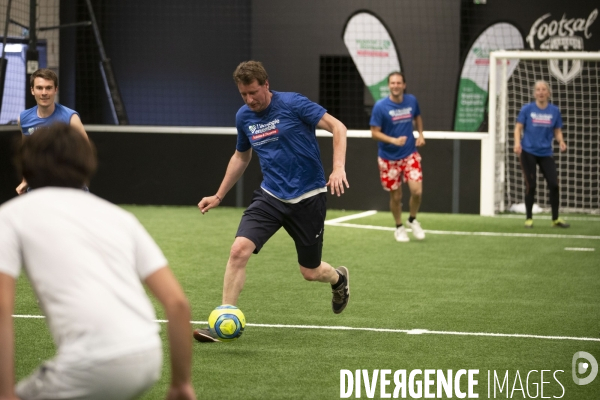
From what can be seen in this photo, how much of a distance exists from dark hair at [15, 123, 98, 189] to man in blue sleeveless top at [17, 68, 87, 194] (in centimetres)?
494

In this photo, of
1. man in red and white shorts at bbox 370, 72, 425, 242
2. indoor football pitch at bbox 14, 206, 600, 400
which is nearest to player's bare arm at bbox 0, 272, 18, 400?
indoor football pitch at bbox 14, 206, 600, 400

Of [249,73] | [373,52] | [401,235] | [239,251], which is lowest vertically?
[401,235]

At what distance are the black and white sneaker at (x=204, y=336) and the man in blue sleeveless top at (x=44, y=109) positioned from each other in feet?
7.24

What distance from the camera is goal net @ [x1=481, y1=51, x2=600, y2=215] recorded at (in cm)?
1534

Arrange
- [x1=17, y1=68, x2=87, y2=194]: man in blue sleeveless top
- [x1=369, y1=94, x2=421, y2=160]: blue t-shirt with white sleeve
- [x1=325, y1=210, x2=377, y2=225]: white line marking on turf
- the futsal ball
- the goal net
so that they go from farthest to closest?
the goal net
[x1=325, y1=210, x2=377, y2=225]: white line marking on turf
[x1=369, y1=94, x2=421, y2=160]: blue t-shirt with white sleeve
[x1=17, y1=68, x2=87, y2=194]: man in blue sleeveless top
the futsal ball

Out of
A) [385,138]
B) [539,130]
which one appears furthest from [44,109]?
[539,130]

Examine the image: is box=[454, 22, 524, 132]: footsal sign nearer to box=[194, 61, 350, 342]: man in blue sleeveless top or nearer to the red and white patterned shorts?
the red and white patterned shorts

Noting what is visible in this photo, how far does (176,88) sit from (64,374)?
1692 centimetres

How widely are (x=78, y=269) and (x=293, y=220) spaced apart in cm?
417

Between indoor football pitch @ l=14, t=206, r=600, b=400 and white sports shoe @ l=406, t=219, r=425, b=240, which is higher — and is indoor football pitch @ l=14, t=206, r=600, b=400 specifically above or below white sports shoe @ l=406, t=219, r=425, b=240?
below

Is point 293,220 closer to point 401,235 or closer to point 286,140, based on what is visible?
point 286,140

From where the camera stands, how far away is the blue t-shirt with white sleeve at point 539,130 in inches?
539

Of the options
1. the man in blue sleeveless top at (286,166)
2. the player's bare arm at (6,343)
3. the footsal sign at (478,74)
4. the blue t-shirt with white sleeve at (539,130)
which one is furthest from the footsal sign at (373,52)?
the player's bare arm at (6,343)

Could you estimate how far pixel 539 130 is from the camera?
1371cm
